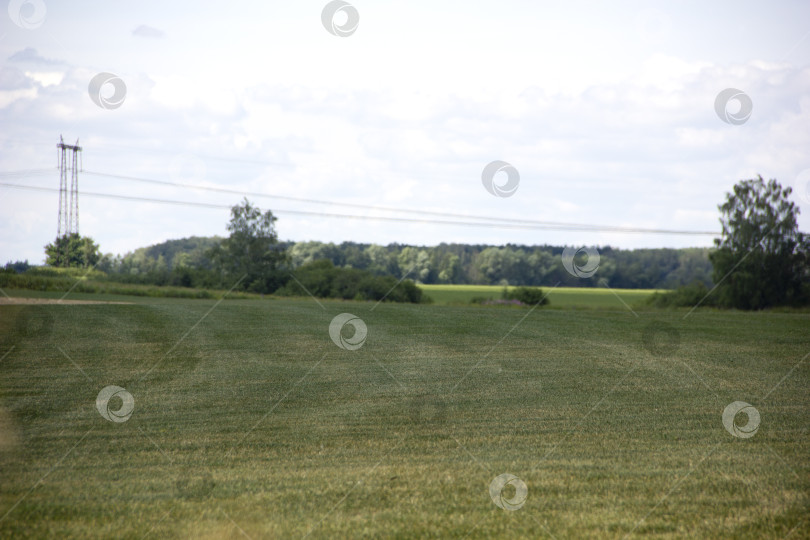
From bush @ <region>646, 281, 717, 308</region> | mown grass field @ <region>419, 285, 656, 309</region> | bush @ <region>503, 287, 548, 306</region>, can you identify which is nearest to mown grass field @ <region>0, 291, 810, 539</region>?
bush @ <region>503, 287, 548, 306</region>

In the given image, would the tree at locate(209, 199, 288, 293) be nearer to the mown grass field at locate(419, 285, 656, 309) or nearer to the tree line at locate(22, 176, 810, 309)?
the tree line at locate(22, 176, 810, 309)

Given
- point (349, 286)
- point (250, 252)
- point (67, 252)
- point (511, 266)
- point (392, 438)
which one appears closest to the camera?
point (392, 438)

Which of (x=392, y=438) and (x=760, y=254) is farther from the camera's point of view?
(x=760, y=254)

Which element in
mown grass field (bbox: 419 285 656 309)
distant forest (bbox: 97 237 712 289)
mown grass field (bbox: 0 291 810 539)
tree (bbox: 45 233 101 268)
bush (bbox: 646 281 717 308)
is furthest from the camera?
bush (bbox: 646 281 717 308)

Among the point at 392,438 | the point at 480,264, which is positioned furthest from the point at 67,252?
the point at 392,438

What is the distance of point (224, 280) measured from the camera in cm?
6625

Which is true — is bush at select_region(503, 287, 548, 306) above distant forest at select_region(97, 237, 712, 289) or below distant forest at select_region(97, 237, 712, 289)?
below

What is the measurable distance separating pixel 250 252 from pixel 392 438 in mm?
61867

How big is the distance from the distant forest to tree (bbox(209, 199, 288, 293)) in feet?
4.48

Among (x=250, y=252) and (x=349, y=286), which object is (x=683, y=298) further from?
(x=250, y=252)

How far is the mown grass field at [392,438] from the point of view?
25.2ft

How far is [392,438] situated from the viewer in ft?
37.3

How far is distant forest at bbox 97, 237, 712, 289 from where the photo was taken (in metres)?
52.8

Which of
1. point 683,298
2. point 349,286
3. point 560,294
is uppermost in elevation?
point 683,298
